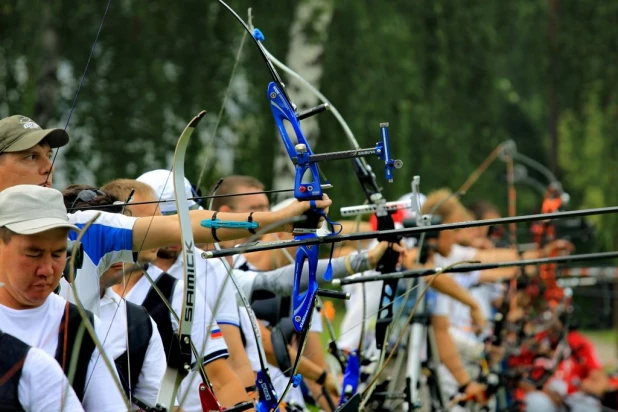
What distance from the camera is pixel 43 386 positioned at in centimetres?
273

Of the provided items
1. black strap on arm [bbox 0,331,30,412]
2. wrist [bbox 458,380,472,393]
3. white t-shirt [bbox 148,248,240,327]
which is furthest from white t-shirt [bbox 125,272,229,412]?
wrist [bbox 458,380,472,393]

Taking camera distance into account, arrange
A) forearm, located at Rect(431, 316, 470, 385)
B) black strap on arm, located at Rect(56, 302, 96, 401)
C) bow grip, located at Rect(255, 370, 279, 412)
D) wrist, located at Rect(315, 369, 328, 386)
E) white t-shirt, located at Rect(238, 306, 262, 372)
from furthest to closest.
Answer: forearm, located at Rect(431, 316, 470, 385) < wrist, located at Rect(315, 369, 328, 386) < white t-shirt, located at Rect(238, 306, 262, 372) < bow grip, located at Rect(255, 370, 279, 412) < black strap on arm, located at Rect(56, 302, 96, 401)

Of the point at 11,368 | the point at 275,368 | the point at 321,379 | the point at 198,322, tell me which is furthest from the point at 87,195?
the point at 321,379

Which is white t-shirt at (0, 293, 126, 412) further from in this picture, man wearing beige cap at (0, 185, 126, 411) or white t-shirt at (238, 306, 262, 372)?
white t-shirt at (238, 306, 262, 372)

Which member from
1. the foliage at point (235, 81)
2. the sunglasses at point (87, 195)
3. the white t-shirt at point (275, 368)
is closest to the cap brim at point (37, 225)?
the sunglasses at point (87, 195)

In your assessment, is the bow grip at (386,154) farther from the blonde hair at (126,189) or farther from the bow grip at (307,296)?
the blonde hair at (126,189)

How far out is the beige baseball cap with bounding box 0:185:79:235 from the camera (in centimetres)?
293

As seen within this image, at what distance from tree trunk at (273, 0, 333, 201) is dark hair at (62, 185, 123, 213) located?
20.6 ft

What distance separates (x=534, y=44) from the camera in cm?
1777

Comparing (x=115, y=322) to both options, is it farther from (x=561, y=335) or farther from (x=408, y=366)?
(x=561, y=335)

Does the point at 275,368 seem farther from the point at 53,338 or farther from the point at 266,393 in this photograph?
the point at 53,338

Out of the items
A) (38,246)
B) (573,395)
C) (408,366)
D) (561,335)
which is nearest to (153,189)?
(38,246)

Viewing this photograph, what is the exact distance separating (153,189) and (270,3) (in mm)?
7022

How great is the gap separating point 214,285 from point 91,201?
923mm
